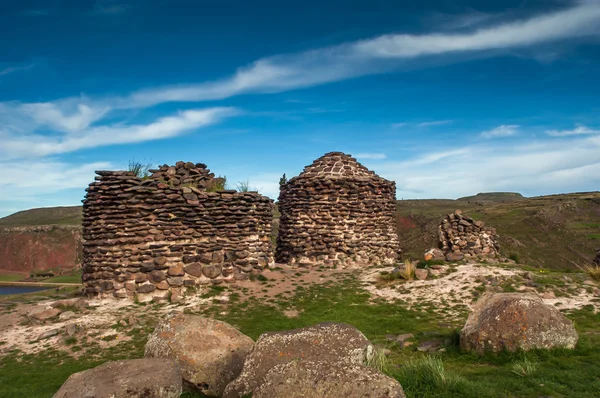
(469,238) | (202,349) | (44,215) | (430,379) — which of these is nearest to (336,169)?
(469,238)

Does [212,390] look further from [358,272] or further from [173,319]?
[358,272]

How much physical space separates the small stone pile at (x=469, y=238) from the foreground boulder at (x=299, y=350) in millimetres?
14352

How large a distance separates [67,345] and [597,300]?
14848mm

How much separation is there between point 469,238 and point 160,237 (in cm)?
1408

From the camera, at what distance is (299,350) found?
21.1 ft

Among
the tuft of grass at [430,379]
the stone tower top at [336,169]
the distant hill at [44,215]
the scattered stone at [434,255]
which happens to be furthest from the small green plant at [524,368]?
the distant hill at [44,215]

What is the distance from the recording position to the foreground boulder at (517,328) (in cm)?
746

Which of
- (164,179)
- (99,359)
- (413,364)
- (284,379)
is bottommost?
(99,359)

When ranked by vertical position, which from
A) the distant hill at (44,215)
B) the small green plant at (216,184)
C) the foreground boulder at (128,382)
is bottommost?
the foreground boulder at (128,382)

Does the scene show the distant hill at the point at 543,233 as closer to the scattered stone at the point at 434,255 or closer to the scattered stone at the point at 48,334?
the scattered stone at the point at 434,255

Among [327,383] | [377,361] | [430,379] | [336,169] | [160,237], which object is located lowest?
[430,379]

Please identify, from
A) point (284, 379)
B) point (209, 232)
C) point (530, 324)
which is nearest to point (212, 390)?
point (284, 379)

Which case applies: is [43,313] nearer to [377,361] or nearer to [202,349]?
[202,349]

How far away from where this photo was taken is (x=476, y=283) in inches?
578
